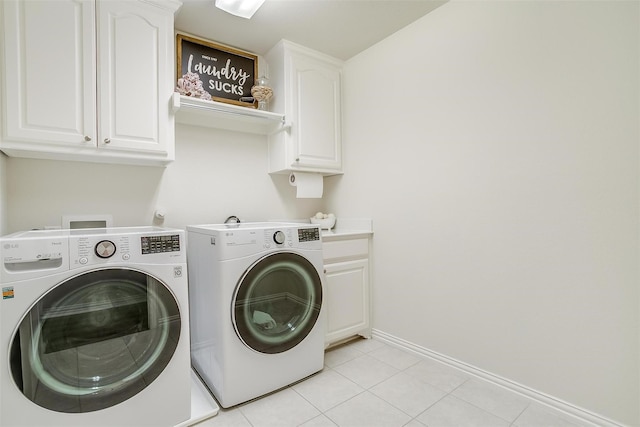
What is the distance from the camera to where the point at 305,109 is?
7.98 ft

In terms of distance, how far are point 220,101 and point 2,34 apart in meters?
1.09

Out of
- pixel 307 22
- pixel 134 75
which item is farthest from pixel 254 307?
pixel 307 22

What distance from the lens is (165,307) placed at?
4.64 feet

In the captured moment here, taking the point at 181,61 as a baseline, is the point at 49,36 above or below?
below

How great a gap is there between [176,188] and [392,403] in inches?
74.8

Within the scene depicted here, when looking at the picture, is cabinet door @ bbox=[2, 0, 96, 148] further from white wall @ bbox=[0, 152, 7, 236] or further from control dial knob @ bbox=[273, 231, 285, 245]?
control dial knob @ bbox=[273, 231, 285, 245]

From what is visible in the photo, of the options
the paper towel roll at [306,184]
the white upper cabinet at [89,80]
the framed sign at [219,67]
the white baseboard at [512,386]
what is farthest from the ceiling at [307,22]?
the white baseboard at [512,386]

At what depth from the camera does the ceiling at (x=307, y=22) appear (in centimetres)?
194

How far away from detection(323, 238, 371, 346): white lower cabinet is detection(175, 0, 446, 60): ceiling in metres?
1.54

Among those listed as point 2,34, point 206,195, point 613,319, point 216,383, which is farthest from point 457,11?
point 216,383

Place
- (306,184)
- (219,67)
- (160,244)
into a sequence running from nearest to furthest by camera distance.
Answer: (160,244), (219,67), (306,184)

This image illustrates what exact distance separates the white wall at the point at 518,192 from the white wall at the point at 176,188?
941 mm

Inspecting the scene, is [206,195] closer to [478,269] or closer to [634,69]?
[478,269]

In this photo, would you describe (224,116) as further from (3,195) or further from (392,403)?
(392,403)
